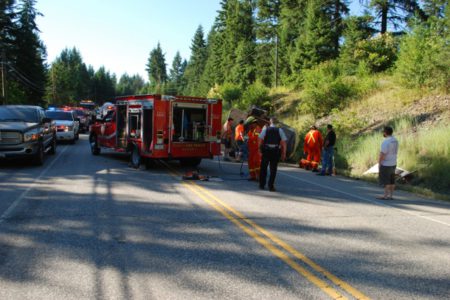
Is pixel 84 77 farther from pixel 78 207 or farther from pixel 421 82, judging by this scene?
pixel 78 207

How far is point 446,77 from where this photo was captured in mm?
19828

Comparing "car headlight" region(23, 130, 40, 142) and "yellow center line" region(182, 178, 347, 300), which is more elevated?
"car headlight" region(23, 130, 40, 142)

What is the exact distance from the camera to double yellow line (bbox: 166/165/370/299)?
175 inches

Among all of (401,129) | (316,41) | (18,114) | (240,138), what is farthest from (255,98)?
(18,114)

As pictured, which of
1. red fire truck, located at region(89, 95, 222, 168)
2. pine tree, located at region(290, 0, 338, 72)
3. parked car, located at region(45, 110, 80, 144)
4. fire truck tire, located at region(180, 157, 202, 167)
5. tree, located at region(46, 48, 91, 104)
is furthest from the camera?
tree, located at region(46, 48, 91, 104)

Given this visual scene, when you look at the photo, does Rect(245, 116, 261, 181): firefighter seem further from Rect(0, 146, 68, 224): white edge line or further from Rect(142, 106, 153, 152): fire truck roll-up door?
Rect(0, 146, 68, 224): white edge line

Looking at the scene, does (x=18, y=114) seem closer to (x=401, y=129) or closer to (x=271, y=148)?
(x=271, y=148)

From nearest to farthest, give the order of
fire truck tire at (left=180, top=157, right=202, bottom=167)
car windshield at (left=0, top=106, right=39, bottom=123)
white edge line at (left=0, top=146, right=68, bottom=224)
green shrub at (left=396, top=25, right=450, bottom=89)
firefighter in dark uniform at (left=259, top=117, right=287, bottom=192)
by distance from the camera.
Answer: white edge line at (left=0, top=146, right=68, bottom=224)
firefighter in dark uniform at (left=259, top=117, right=287, bottom=192)
car windshield at (left=0, top=106, right=39, bottom=123)
fire truck tire at (left=180, top=157, right=202, bottom=167)
green shrub at (left=396, top=25, right=450, bottom=89)

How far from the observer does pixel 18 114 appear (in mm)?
14984

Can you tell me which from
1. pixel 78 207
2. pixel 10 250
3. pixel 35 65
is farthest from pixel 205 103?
pixel 35 65

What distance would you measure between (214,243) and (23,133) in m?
9.90

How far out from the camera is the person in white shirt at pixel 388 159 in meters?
9.92

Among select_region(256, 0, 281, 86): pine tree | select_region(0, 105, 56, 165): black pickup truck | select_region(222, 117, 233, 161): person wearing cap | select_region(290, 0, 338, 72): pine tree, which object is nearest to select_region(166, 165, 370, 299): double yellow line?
select_region(0, 105, 56, 165): black pickup truck

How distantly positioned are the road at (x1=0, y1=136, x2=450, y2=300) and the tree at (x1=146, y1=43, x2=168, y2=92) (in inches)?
5644
